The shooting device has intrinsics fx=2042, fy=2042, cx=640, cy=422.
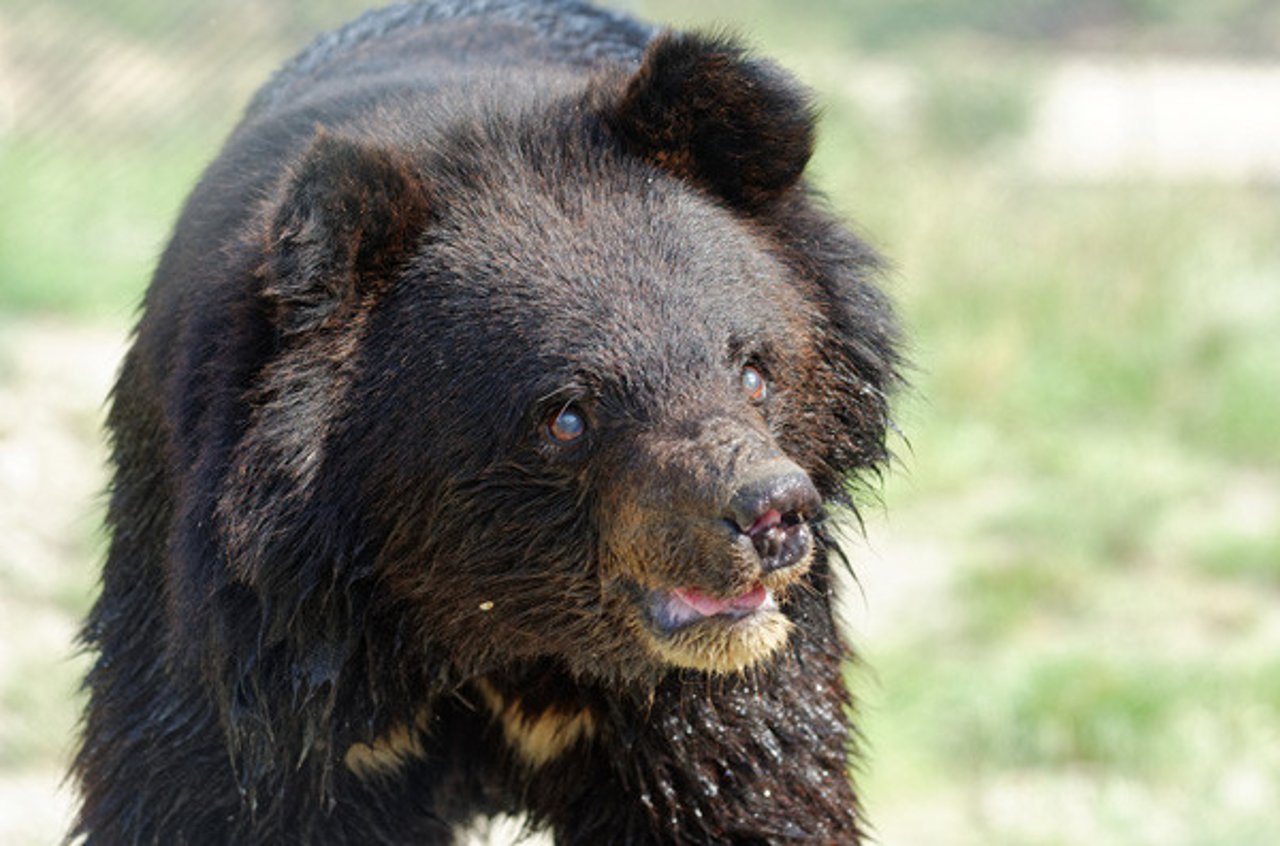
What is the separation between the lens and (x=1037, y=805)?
240 inches

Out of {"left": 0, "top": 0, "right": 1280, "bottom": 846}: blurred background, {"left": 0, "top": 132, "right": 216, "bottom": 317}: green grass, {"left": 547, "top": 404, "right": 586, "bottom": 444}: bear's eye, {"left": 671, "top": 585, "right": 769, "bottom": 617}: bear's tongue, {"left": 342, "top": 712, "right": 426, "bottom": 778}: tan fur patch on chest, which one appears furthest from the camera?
{"left": 0, "top": 132, "right": 216, "bottom": 317}: green grass

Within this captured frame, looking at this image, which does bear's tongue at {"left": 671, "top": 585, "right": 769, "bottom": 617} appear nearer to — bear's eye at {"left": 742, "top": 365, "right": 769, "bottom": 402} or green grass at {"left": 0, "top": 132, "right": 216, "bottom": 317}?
bear's eye at {"left": 742, "top": 365, "right": 769, "bottom": 402}

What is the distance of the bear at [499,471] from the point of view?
11.5ft

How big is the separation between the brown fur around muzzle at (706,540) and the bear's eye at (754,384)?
0.44 ft

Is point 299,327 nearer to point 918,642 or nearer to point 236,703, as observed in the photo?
point 236,703

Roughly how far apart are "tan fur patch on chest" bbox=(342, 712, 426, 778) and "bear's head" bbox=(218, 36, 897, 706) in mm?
219

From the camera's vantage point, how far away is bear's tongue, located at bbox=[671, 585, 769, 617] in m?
3.41

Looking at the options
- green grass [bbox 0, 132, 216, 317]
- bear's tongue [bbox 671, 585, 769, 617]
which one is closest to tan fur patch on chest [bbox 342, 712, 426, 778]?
bear's tongue [bbox 671, 585, 769, 617]

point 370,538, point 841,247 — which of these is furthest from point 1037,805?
point 370,538

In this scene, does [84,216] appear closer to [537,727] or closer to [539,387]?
[537,727]

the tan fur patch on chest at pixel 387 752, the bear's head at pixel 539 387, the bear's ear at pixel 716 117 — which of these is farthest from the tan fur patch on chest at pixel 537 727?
the bear's ear at pixel 716 117

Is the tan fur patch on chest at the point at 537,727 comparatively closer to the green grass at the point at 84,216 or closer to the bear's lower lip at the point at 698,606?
the bear's lower lip at the point at 698,606

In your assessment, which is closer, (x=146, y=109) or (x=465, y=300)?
(x=465, y=300)

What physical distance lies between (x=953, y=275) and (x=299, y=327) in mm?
6855
